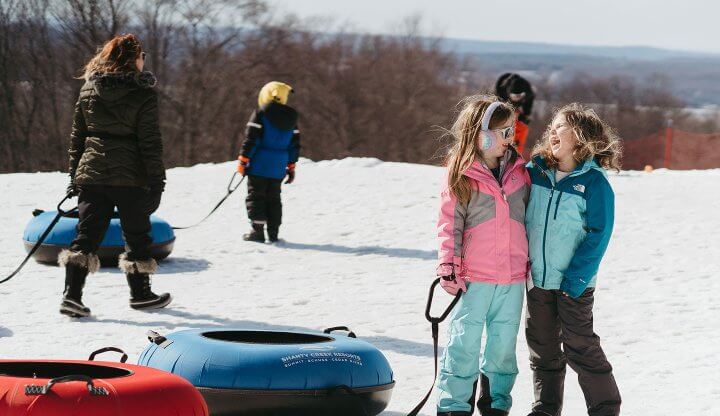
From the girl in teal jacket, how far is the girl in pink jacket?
8 cm

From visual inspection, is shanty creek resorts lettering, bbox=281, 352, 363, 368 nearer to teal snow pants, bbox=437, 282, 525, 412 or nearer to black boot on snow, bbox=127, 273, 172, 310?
teal snow pants, bbox=437, 282, 525, 412

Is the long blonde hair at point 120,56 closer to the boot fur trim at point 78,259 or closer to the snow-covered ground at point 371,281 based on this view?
the boot fur trim at point 78,259

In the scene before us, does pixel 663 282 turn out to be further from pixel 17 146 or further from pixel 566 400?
pixel 17 146

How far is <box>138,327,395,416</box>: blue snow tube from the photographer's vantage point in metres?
3.86

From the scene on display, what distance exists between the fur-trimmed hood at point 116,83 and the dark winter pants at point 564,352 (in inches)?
118

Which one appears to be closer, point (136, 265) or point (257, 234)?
point (136, 265)

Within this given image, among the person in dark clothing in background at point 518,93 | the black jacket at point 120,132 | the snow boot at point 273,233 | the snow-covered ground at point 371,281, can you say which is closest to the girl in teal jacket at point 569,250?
the snow-covered ground at point 371,281

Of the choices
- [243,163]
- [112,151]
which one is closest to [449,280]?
[112,151]

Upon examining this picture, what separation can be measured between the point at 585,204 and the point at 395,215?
689cm

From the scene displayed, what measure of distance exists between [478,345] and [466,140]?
0.81 m

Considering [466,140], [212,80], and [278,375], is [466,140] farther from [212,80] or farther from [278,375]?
[212,80]

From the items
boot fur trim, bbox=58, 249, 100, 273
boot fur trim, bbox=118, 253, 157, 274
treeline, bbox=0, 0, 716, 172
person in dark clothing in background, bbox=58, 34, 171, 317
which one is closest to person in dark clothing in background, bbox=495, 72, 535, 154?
boot fur trim, bbox=118, 253, 157, 274

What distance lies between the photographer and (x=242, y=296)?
7453 millimetres

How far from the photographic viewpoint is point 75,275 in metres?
6.27
